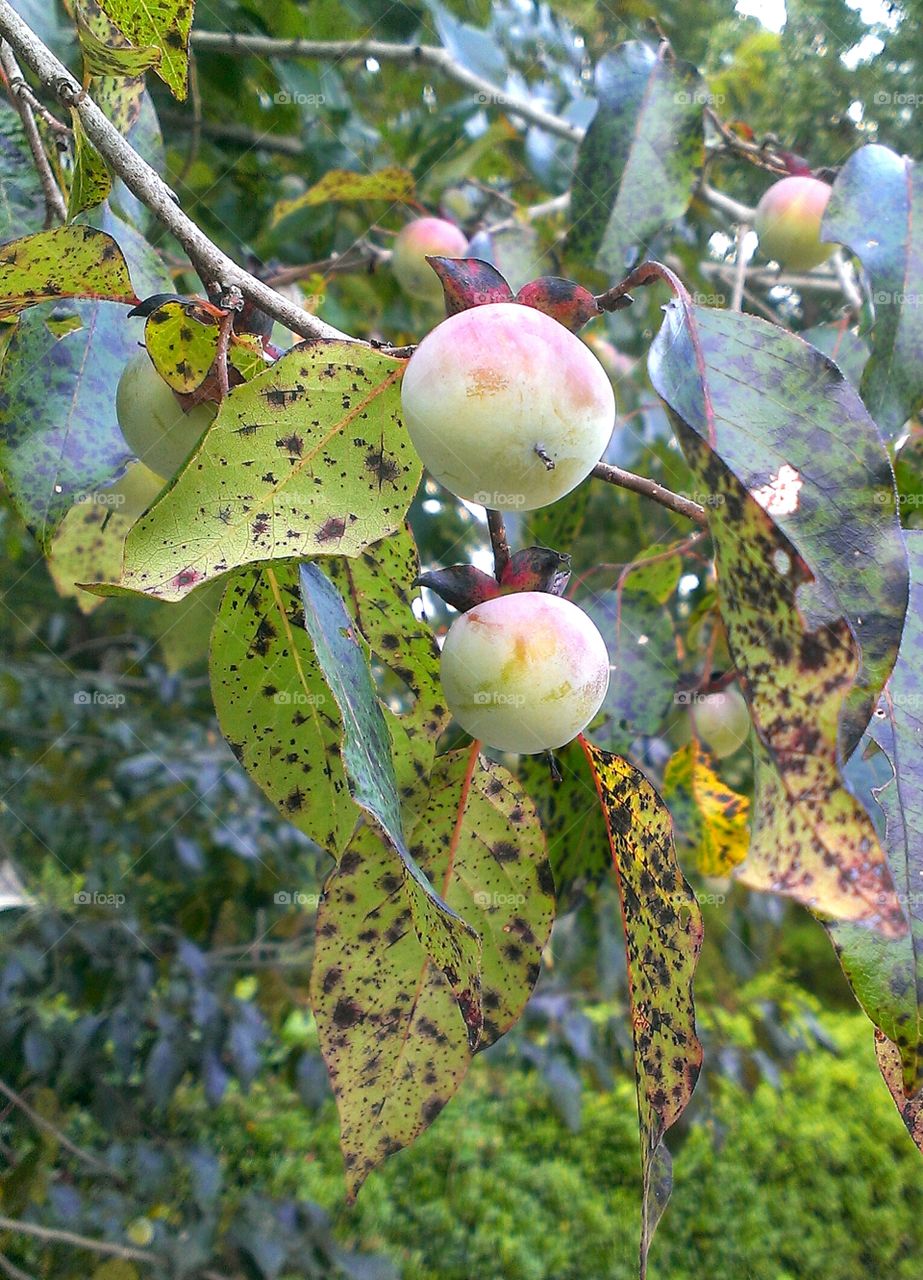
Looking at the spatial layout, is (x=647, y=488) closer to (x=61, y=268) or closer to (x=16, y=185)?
(x=61, y=268)

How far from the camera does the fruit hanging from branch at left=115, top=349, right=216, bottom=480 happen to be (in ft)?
1.72

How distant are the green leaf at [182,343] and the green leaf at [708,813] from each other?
2.33 ft

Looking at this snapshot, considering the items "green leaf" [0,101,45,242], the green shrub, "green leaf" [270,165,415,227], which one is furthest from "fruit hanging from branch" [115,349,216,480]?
the green shrub

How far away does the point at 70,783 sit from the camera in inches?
90.9

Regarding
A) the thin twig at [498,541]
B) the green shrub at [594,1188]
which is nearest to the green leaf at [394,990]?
the thin twig at [498,541]

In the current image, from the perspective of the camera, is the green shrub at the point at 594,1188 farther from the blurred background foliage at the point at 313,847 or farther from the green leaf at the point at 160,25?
the green leaf at the point at 160,25

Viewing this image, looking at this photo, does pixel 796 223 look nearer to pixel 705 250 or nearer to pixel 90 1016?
pixel 705 250

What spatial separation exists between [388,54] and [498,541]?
1.20m

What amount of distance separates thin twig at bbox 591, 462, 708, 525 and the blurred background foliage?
33 centimetres

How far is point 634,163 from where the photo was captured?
3.18ft

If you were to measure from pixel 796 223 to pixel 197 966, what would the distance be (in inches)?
65.0

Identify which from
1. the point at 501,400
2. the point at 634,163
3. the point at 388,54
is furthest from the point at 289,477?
the point at 388,54

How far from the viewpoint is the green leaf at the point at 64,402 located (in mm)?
591

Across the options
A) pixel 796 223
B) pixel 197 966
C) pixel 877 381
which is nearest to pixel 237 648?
pixel 877 381
